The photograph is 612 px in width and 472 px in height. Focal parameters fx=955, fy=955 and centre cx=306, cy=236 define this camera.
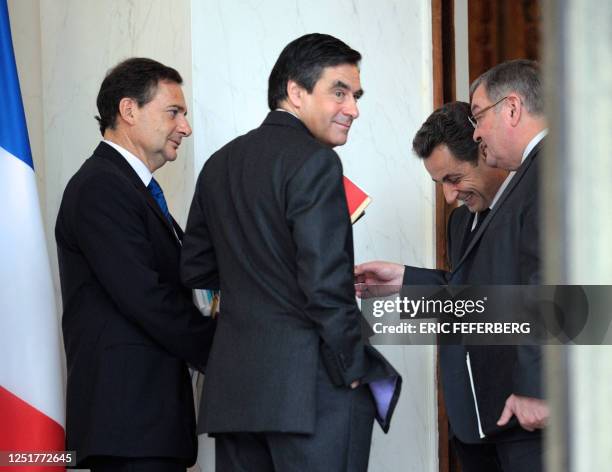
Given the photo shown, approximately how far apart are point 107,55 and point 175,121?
106 centimetres

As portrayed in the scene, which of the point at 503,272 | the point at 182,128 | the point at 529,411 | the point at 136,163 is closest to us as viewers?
the point at 529,411

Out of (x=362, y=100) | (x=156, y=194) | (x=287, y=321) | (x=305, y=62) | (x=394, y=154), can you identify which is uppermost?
(x=362, y=100)

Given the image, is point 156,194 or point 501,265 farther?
point 156,194

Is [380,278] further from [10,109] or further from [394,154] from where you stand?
[10,109]

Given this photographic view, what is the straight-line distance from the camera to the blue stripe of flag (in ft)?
10.5

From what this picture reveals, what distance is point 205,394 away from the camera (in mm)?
2623

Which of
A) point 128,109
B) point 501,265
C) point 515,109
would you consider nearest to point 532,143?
point 515,109

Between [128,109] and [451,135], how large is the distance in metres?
1.15

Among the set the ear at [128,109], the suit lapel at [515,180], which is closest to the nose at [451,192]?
the suit lapel at [515,180]

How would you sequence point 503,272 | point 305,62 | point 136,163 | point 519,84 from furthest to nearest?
point 136,163
point 519,84
point 305,62
point 503,272

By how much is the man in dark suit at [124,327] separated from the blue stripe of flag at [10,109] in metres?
0.27

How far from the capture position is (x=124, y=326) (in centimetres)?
296

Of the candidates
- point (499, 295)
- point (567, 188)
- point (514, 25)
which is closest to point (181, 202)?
point (499, 295)

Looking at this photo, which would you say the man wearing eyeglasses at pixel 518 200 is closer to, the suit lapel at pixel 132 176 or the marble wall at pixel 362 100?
the suit lapel at pixel 132 176
